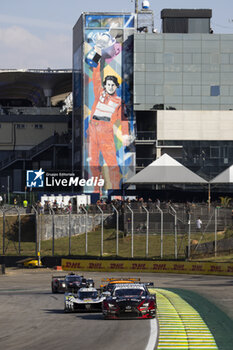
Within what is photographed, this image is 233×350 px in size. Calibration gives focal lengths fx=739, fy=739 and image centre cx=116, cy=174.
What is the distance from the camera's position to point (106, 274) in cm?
5656

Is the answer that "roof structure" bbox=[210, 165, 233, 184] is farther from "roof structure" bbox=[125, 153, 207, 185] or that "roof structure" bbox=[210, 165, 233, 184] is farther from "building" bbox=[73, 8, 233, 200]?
"building" bbox=[73, 8, 233, 200]

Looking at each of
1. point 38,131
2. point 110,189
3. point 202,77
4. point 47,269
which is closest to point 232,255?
point 47,269

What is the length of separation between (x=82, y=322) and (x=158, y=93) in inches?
3158

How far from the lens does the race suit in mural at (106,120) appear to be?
342 feet

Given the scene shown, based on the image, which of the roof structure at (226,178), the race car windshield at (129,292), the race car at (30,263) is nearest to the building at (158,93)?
the roof structure at (226,178)

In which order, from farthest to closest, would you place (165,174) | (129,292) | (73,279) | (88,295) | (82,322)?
(165,174) → (73,279) → (88,295) → (129,292) → (82,322)

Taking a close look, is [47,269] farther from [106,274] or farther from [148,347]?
[148,347]

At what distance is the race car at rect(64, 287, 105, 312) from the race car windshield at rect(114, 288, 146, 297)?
2.33 meters

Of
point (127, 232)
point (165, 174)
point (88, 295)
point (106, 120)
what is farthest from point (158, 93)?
point (88, 295)

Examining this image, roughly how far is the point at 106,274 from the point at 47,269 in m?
6.68

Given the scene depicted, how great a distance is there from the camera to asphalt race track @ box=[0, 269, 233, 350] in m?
21.8

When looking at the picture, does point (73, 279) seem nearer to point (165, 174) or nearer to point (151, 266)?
point (151, 266)

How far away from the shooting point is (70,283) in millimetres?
39156

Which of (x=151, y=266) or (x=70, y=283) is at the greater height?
(x=70, y=283)
